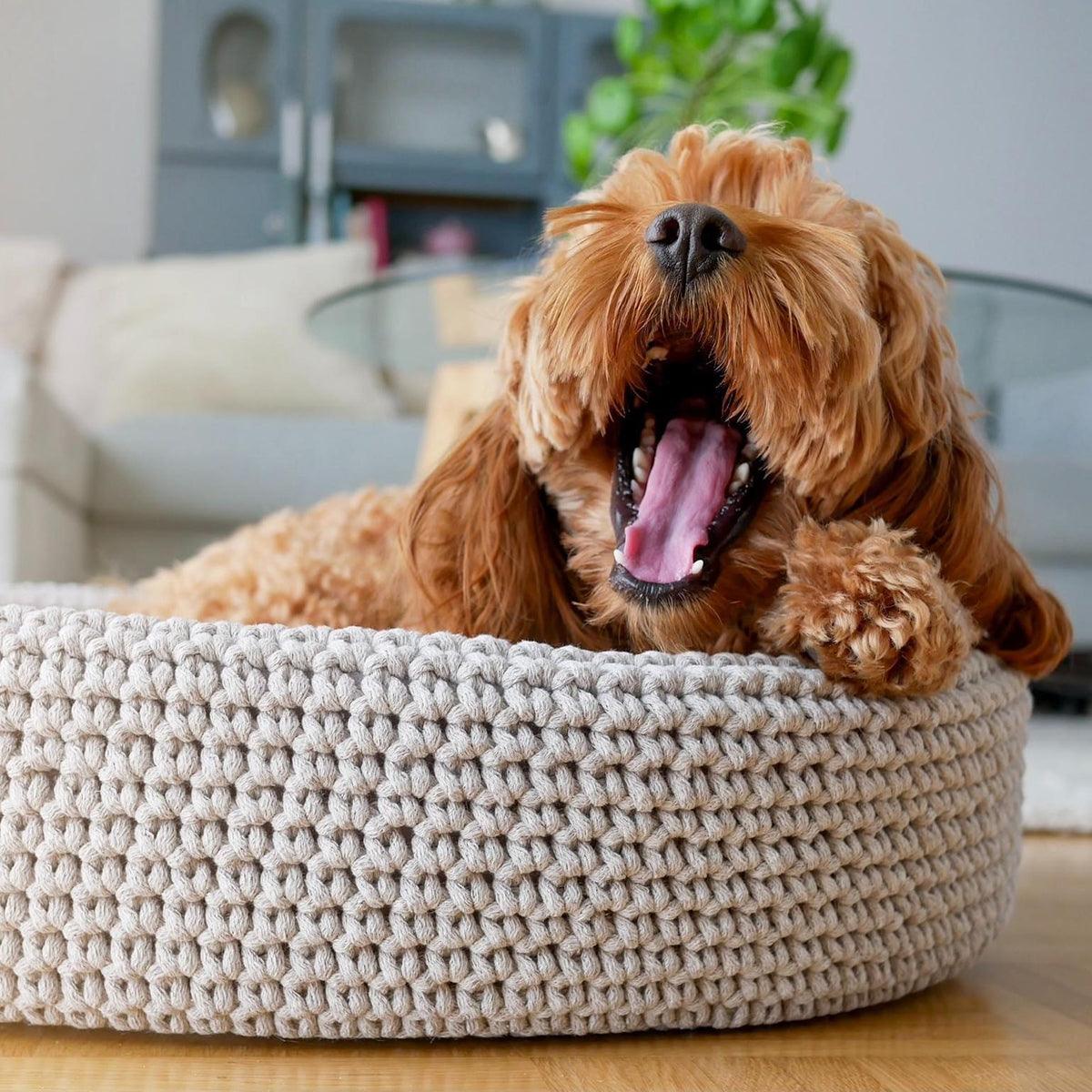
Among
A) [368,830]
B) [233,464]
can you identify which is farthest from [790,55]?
[368,830]

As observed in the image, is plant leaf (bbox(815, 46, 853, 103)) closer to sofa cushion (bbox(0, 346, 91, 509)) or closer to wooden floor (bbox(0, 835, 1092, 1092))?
sofa cushion (bbox(0, 346, 91, 509))

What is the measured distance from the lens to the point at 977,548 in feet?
3.95

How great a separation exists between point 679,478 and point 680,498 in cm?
2

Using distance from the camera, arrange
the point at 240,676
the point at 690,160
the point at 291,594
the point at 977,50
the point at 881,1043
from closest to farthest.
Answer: the point at 240,676 → the point at 881,1043 → the point at 690,160 → the point at 291,594 → the point at 977,50

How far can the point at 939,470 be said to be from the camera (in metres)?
1.23

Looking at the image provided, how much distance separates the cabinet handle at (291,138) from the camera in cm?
608

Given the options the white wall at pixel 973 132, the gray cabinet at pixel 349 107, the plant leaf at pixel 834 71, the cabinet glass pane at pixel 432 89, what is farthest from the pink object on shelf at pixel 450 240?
the plant leaf at pixel 834 71

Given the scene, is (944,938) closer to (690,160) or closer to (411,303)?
(690,160)

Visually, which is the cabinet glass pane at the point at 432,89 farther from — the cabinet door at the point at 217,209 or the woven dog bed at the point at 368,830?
the woven dog bed at the point at 368,830

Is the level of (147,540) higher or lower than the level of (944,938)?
lower

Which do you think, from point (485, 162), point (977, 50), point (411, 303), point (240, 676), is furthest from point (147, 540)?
point (977, 50)

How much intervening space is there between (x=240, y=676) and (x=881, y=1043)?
0.59 metres

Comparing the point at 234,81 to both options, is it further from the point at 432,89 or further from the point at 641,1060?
the point at 641,1060

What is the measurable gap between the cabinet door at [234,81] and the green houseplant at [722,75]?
3187mm
